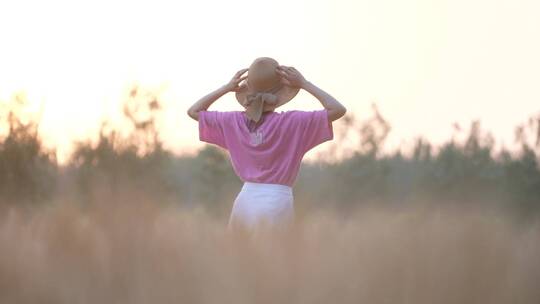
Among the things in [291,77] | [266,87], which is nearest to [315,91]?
[291,77]

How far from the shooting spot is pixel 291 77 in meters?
6.46

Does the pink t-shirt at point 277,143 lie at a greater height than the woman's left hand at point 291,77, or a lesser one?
lesser

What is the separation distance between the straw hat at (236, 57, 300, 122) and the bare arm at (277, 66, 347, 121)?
0.04 meters

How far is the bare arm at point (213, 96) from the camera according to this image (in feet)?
21.4

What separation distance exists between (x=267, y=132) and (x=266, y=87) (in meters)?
0.35

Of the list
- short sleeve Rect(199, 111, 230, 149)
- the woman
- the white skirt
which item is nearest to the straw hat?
the woman

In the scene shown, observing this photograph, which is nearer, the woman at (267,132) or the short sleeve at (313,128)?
the woman at (267,132)

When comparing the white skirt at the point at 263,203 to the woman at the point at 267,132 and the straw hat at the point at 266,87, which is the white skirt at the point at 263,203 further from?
the straw hat at the point at 266,87

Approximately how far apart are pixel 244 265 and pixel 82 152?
11.4 m

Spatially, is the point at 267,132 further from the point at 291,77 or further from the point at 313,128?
the point at 291,77

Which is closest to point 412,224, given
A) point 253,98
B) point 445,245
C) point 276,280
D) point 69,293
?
point 445,245

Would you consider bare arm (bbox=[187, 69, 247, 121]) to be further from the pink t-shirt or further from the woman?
the pink t-shirt

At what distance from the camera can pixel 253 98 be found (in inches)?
249

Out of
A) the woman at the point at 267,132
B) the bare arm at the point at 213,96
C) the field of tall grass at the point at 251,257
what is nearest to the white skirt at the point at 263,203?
the woman at the point at 267,132
